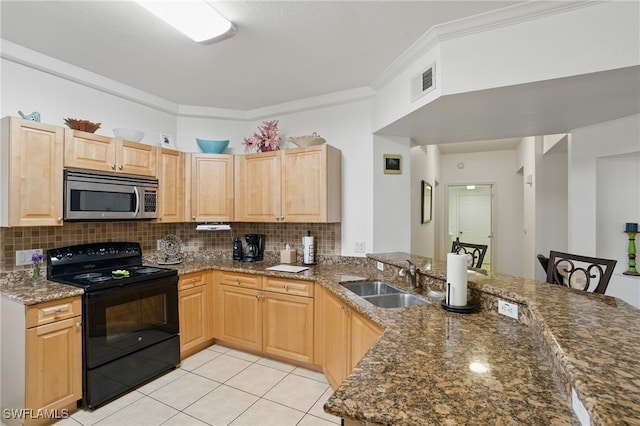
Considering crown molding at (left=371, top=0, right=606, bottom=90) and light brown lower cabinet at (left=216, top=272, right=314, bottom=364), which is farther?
light brown lower cabinet at (left=216, top=272, right=314, bottom=364)

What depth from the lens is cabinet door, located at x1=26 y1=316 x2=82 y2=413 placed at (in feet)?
6.41

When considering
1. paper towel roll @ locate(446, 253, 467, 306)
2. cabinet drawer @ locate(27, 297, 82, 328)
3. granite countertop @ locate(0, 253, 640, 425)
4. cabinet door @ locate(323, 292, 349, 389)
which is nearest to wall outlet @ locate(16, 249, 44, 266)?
cabinet drawer @ locate(27, 297, 82, 328)

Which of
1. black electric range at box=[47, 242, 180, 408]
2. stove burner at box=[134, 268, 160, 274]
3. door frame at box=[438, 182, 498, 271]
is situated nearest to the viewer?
black electric range at box=[47, 242, 180, 408]

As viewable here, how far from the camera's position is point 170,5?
183 cm

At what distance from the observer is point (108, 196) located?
8.76 feet

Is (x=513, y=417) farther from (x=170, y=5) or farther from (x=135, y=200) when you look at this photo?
(x=135, y=200)

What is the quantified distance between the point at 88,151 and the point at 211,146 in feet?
3.85

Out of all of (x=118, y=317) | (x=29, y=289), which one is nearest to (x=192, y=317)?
(x=118, y=317)

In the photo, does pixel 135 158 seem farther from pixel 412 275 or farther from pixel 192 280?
pixel 412 275

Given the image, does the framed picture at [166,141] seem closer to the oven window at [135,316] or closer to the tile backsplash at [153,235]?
the tile backsplash at [153,235]

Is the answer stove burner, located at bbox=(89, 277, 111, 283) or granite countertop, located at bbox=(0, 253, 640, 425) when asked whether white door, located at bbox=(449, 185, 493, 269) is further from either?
stove burner, located at bbox=(89, 277, 111, 283)

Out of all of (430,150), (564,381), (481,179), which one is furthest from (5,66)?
(481,179)

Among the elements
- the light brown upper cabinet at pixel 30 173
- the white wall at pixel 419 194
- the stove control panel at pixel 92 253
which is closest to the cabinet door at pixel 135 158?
the light brown upper cabinet at pixel 30 173

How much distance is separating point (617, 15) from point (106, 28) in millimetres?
3167
